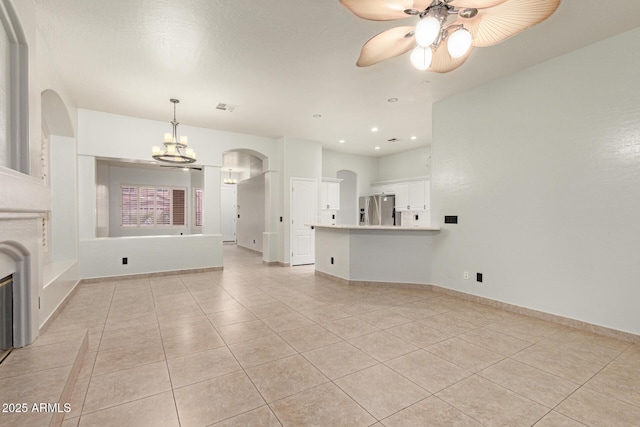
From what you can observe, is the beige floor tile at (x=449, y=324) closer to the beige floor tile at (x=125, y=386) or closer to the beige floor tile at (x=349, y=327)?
the beige floor tile at (x=349, y=327)

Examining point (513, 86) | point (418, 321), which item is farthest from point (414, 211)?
point (418, 321)

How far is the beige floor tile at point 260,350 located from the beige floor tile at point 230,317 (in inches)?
23.4

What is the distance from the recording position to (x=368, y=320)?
3373 millimetres

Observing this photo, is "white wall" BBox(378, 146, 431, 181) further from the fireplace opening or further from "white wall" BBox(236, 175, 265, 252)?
the fireplace opening

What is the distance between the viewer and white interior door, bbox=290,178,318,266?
6938mm

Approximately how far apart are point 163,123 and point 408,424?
6.16 m

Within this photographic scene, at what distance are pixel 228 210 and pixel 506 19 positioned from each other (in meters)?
11.2

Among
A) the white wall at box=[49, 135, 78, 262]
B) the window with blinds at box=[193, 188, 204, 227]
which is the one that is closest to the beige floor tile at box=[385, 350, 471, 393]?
the white wall at box=[49, 135, 78, 262]

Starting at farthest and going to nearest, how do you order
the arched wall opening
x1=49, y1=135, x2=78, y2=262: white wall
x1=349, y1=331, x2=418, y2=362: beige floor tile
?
the arched wall opening → x1=49, y1=135, x2=78, y2=262: white wall → x1=349, y1=331, x2=418, y2=362: beige floor tile

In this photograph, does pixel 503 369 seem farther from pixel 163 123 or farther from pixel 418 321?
pixel 163 123

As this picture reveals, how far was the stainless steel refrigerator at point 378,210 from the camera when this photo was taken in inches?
328

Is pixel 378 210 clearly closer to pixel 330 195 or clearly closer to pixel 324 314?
pixel 330 195

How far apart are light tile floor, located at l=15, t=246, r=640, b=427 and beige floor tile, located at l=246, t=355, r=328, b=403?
0.01 m

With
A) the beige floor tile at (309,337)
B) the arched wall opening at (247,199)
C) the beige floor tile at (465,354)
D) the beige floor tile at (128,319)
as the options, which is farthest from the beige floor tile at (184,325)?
the arched wall opening at (247,199)
